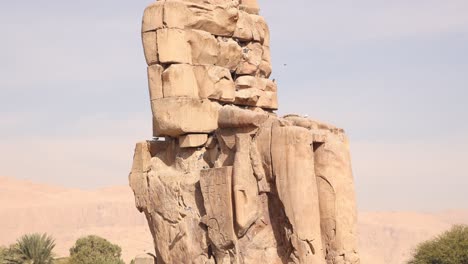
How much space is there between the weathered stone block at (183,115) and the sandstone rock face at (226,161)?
0.02m

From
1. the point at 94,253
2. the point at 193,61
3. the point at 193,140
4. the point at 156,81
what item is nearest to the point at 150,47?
the point at 156,81

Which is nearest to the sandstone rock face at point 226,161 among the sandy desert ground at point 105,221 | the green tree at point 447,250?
the green tree at point 447,250

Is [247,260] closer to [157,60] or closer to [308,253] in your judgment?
[308,253]

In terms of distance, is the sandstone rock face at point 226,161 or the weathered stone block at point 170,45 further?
the weathered stone block at point 170,45

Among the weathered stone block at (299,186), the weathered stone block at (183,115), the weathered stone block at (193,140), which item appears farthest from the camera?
the weathered stone block at (193,140)

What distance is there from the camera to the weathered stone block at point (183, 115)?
18.7m

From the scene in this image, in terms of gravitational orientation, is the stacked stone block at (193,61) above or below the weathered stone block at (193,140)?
above

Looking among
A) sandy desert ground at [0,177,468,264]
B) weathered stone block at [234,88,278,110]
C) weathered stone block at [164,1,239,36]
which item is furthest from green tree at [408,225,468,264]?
sandy desert ground at [0,177,468,264]

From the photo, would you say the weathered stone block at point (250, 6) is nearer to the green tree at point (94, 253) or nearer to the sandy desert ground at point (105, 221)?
the green tree at point (94, 253)

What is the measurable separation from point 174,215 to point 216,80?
2400mm

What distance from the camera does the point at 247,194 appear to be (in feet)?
58.8

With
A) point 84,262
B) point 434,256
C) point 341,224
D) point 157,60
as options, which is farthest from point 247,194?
point 84,262

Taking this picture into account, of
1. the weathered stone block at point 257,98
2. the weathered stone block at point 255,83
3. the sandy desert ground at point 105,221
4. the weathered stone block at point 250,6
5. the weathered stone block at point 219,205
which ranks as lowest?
the weathered stone block at point 219,205

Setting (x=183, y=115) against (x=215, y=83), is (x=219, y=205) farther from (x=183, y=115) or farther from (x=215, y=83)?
(x=215, y=83)
